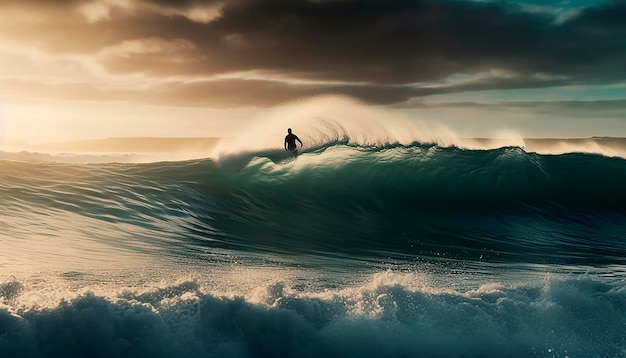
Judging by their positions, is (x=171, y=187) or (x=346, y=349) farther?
(x=171, y=187)

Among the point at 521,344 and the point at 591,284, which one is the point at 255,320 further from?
the point at 591,284

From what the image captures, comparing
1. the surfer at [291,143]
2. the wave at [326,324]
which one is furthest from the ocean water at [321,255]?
the surfer at [291,143]

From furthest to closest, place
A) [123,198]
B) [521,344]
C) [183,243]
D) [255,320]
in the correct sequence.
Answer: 1. [123,198]
2. [183,243]
3. [521,344]
4. [255,320]

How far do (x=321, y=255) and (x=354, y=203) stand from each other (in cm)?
610

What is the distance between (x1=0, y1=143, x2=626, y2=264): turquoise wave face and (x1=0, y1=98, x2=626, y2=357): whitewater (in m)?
0.08

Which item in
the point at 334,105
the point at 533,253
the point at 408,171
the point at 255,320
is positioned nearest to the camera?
the point at 255,320

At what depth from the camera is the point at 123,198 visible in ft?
45.8

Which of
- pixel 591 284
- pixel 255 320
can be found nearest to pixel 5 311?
pixel 255 320

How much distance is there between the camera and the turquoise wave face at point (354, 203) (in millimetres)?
11945

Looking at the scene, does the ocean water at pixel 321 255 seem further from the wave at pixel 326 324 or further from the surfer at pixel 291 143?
the surfer at pixel 291 143

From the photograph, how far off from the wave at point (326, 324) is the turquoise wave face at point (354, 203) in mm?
Result: 3985

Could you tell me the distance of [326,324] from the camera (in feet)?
20.3

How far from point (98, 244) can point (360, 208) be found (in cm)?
810

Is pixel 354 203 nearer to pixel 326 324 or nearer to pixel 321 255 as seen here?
pixel 321 255
